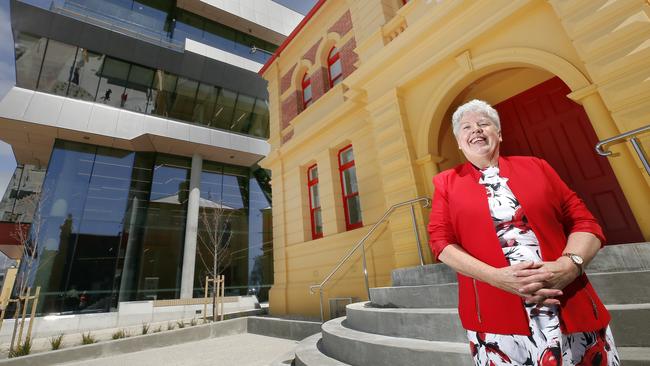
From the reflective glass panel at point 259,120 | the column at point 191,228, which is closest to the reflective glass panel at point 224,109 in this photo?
the reflective glass panel at point 259,120

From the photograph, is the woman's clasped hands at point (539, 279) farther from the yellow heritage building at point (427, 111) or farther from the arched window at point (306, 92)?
the arched window at point (306, 92)

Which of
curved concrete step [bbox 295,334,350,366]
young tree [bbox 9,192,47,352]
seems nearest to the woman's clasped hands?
curved concrete step [bbox 295,334,350,366]

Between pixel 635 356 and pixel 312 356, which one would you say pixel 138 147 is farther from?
pixel 635 356

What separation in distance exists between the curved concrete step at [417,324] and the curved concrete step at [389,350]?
9cm

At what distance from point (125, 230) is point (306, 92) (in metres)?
11.8

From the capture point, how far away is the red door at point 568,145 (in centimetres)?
467

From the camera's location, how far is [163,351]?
802 cm

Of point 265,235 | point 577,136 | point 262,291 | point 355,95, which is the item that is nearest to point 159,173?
point 265,235

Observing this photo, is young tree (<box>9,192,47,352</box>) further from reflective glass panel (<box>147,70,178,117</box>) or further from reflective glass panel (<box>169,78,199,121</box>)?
reflective glass panel (<box>169,78,199,121</box>)

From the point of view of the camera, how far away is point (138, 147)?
16.5 m

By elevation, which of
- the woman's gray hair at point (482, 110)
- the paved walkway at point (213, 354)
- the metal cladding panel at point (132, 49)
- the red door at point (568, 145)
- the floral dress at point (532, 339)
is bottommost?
the paved walkway at point (213, 354)

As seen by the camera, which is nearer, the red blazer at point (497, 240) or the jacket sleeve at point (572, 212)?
the red blazer at point (497, 240)

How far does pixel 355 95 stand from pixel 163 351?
338 inches

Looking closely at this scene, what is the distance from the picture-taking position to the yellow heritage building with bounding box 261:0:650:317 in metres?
3.94
